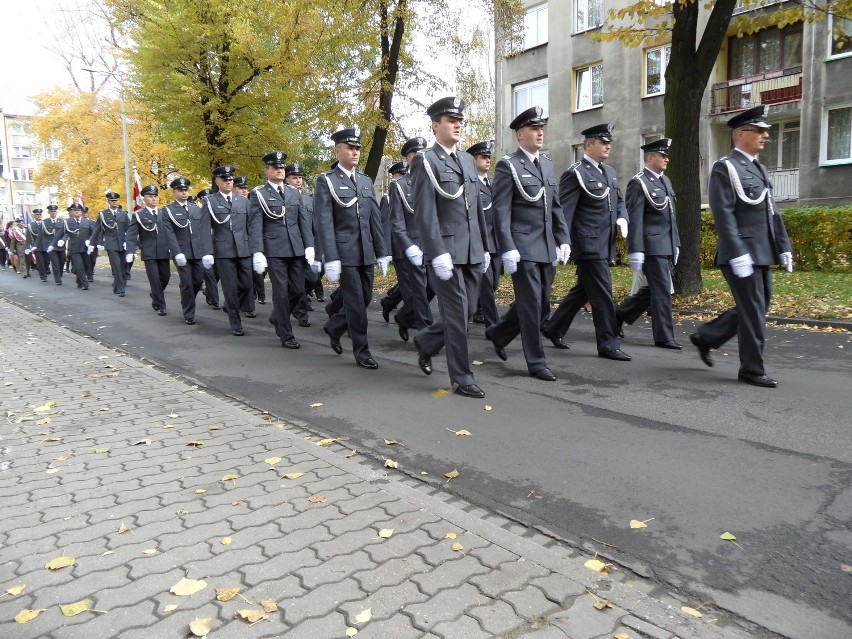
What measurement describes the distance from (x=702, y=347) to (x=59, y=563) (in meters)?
5.50

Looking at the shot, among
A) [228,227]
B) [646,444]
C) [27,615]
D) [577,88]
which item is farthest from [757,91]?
[27,615]

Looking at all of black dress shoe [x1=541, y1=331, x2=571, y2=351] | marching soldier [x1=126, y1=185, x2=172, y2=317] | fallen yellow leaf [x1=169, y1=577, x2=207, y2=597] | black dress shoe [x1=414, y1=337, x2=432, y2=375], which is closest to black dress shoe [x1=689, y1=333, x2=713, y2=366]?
black dress shoe [x1=541, y1=331, x2=571, y2=351]

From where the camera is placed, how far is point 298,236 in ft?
30.8

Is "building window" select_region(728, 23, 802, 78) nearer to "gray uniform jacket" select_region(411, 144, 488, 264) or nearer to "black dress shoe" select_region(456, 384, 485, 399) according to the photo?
"gray uniform jacket" select_region(411, 144, 488, 264)

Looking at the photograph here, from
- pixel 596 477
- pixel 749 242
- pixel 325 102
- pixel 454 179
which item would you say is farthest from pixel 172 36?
pixel 596 477

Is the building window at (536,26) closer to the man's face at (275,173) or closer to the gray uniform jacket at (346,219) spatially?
the man's face at (275,173)

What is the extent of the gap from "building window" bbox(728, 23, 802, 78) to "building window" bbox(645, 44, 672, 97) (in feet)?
7.25

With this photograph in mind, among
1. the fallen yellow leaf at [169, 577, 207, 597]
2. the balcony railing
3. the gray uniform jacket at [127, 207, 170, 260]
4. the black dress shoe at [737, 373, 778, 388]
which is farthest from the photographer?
the balcony railing

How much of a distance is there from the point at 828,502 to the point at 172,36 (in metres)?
20.6

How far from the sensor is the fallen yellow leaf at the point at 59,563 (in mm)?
3166

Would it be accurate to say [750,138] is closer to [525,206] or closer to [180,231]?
[525,206]

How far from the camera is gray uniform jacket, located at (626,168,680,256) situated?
8.01 m

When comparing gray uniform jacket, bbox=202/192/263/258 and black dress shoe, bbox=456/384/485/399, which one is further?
gray uniform jacket, bbox=202/192/263/258

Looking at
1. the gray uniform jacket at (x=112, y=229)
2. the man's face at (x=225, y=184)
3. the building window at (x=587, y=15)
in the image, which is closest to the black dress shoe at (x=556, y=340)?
the man's face at (x=225, y=184)
